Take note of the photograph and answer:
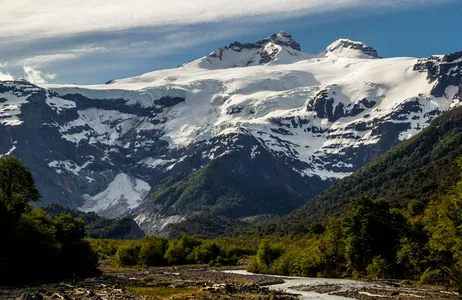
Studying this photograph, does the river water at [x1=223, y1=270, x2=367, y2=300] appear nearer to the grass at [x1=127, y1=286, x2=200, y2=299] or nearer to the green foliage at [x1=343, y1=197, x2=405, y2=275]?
the green foliage at [x1=343, y1=197, x2=405, y2=275]

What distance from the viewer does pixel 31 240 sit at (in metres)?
95.4

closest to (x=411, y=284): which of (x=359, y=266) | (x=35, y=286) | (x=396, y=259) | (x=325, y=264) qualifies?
(x=396, y=259)

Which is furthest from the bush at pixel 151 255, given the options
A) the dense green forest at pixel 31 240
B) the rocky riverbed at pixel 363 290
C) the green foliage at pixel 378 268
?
the green foliage at pixel 378 268

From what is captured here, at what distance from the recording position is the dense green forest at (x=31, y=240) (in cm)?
9269

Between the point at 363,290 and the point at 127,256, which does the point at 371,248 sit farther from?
the point at 127,256

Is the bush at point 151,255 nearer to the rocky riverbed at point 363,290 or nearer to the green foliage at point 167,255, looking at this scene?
the green foliage at point 167,255

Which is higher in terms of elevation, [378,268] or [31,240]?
[31,240]

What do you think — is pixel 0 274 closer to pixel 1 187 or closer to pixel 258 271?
pixel 1 187

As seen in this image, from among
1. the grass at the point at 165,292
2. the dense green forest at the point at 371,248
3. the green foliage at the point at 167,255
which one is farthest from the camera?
the green foliage at the point at 167,255

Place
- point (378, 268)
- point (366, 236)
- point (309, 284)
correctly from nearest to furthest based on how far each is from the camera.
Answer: point (309, 284), point (378, 268), point (366, 236)

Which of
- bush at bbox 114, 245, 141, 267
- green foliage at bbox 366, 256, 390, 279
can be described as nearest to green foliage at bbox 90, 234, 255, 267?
bush at bbox 114, 245, 141, 267

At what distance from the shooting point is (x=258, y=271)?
500 ft

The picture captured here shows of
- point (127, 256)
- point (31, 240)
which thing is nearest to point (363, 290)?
point (31, 240)

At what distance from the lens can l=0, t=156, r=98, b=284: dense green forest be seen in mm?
92688
